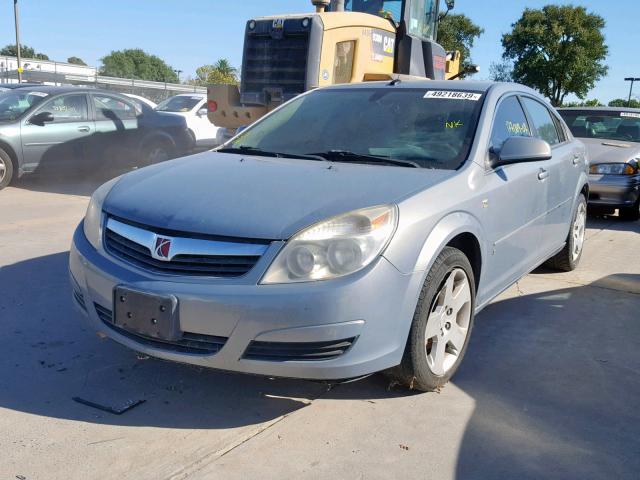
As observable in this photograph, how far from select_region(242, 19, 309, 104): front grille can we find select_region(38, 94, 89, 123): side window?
2559 millimetres

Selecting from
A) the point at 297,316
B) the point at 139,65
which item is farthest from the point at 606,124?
the point at 139,65

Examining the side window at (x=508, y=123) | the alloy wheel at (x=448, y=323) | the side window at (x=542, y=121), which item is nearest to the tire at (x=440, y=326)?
the alloy wheel at (x=448, y=323)

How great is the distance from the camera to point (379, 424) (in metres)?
3.06

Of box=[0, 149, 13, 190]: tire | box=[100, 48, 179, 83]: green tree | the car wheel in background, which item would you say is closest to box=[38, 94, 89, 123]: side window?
box=[0, 149, 13, 190]: tire

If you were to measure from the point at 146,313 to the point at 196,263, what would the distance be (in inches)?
12.0

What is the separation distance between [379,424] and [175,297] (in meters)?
1.10

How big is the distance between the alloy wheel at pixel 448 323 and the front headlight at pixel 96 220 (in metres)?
1.66

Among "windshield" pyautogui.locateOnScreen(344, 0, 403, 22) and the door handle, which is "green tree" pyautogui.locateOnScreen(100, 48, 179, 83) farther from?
the door handle

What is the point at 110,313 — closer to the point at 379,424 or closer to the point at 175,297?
the point at 175,297

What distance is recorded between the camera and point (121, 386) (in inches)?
132

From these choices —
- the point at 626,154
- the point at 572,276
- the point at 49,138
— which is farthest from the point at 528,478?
the point at 49,138

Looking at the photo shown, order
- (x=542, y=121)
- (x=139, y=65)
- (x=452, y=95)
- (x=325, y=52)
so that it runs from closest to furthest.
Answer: (x=452, y=95) < (x=542, y=121) < (x=325, y=52) < (x=139, y=65)

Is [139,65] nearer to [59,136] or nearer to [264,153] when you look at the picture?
[59,136]

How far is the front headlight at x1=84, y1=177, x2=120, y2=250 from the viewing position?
3.30 metres
